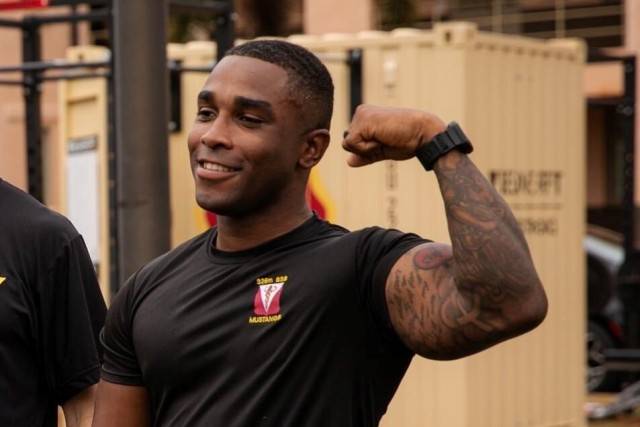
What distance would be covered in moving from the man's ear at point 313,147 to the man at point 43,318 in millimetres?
857

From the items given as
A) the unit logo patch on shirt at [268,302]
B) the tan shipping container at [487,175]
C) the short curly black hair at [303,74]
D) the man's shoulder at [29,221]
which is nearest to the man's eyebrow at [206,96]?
the short curly black hair at [303,74]

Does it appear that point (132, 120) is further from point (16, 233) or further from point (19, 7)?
point (16, 233)

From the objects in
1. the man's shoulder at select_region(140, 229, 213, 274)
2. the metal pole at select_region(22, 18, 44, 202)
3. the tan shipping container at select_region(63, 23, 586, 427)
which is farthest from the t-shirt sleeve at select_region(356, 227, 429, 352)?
the tan shipping container at select_region(63, 23, 586, 427)

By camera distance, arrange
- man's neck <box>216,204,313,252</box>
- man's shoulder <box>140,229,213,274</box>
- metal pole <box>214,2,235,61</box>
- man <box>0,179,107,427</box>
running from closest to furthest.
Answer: man's neck <box>216,204,313,252</box> < man's shoulder <box>140,229,213,274</box> < man <box>0,179,107,427</box> < metal pole <box>214,2,235,61</box>

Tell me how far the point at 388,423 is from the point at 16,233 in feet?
17.6

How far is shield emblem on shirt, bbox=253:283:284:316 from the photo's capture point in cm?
313

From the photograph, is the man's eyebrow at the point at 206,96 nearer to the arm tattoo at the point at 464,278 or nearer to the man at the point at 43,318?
the arm tattoo at the point at 464,278

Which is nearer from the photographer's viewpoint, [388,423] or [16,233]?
[16,233]

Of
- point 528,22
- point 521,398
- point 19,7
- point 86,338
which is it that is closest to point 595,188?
point 528,22

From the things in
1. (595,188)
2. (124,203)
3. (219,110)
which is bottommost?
(595,188)

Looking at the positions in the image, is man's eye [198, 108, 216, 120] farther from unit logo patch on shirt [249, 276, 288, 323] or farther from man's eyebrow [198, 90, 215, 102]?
unit logo patch on shirt [249, 276, 288, 323]

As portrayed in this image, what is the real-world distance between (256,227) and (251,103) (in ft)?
0.83

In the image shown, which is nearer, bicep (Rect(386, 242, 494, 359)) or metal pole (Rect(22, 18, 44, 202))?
bicep (Rect(386, 242, 494, 359))

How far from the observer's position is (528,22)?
2950cm
